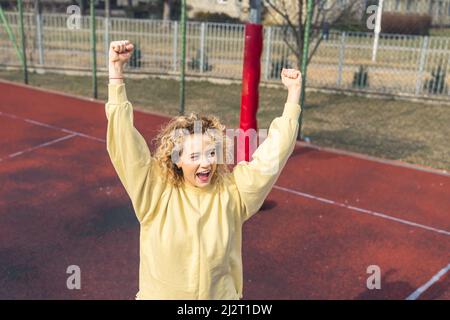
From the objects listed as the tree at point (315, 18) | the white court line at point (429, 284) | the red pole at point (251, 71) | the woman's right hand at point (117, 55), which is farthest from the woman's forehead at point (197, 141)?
the tree at point (315, 18)

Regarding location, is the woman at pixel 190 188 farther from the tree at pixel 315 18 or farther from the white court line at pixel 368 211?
the tree at pixel 315 18

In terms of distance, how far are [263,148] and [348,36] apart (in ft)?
44.3

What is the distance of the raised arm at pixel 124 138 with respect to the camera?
88.7 inches

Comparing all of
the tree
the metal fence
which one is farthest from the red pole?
the metal fence

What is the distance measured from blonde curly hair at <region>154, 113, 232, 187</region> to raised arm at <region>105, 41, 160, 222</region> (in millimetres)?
77

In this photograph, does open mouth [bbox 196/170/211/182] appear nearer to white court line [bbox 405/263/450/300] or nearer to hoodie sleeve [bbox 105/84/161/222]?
hoodie sleeve [bbox 105/84/161/222]

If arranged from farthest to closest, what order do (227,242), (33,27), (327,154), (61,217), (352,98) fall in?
(33,27), (352,98), (327,154), (61,217), (227,242)

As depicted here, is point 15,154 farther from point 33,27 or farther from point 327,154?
point 33,27

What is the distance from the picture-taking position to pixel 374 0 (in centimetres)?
2061

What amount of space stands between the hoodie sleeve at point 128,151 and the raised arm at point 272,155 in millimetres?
401

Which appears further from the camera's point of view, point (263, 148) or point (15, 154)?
point (15, 154)

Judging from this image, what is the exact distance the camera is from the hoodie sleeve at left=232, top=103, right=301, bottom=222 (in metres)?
2.37

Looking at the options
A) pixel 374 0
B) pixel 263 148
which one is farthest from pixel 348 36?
pixel 263 148

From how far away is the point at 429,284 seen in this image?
5023mm
